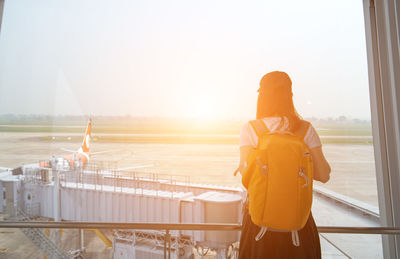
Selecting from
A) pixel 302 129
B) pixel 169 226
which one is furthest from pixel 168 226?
pixel 302 129

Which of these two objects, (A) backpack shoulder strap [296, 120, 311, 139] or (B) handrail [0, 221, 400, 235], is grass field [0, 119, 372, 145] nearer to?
(B) handrail [0, 221, 400, 235]

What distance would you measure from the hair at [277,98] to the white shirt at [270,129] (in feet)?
0.06

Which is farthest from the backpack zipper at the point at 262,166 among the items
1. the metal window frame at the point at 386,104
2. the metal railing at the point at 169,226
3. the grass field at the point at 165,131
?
the grass field at the point at 165,131

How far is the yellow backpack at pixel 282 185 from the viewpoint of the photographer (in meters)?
0.85

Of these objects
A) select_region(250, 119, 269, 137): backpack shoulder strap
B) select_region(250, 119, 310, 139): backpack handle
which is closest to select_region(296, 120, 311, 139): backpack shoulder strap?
select_region(250, 119, 310, 139): backpack handle

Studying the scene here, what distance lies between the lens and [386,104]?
5.65ft

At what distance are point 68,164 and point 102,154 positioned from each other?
2.08 ft

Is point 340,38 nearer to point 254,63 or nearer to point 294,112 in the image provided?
point 254,63

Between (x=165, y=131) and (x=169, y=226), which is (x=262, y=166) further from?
(x=165, y=131)

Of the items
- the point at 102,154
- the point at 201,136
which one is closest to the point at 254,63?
the point at 201,136

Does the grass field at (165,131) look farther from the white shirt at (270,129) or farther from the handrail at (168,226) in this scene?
the white shirt at (270,129)

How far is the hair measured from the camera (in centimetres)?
96

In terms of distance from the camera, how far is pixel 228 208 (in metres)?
3.61

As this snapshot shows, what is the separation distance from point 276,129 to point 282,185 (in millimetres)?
214
